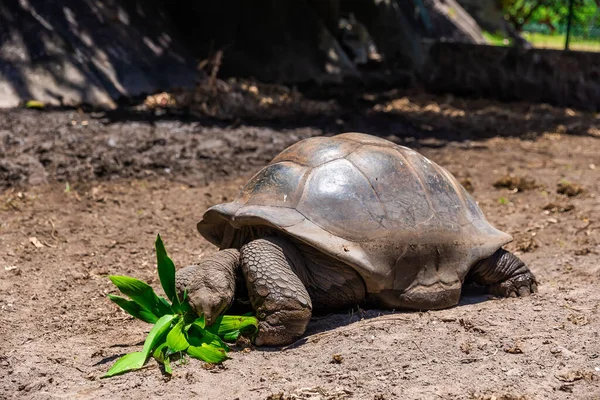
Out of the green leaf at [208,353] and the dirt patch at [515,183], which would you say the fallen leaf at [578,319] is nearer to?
the green leaf at [208,353]

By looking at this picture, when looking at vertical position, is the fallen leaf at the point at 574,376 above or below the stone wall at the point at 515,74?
above

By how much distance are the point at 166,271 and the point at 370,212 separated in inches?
39.5

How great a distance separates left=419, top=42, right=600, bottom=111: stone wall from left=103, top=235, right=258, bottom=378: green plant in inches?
300

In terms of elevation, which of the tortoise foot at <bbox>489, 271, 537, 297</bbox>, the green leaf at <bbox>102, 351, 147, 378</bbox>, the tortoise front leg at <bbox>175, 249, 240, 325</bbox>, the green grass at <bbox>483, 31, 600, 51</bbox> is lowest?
the green grass at <bbox>483, 31, 600, 51</bbox>

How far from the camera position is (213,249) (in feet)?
16.8

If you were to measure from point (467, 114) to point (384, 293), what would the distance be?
19.5ft

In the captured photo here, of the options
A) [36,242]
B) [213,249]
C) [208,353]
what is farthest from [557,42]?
[208,353]

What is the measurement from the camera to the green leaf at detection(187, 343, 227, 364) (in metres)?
3.36

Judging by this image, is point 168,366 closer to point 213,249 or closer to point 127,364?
point 127,364

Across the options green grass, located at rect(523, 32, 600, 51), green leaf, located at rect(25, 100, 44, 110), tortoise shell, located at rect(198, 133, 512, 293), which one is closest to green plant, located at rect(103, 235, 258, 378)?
tortoise shell, located at rect(198, 133, 512, 293)

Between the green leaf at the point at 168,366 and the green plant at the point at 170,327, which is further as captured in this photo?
the green plant at the point at 170,327

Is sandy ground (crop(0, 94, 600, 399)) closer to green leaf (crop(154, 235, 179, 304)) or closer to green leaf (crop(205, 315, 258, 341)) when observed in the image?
green leaf (crop(205, 315, 258, 341))

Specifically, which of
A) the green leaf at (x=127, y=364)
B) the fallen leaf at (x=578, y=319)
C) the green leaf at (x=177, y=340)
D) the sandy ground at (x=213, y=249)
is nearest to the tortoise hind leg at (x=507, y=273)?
the sandy ground at (x=213, y=249)

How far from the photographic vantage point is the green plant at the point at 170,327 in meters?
3.36
